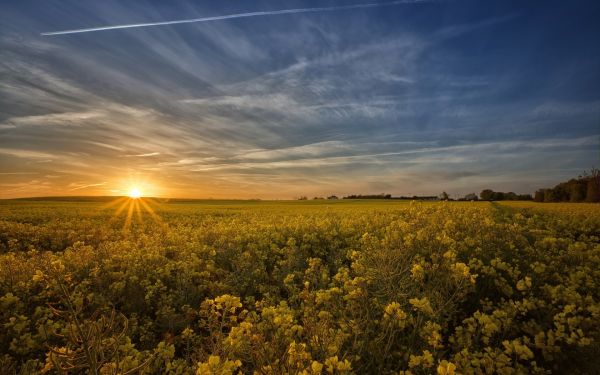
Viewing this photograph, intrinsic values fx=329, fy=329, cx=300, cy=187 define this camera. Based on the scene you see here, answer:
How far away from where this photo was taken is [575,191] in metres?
45.5

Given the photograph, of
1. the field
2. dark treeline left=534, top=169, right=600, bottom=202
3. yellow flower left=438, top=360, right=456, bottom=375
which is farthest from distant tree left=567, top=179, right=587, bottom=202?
yellow flower left=438, top=360, right=456, bottom=375

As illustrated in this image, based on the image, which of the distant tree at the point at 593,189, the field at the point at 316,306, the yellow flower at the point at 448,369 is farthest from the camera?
the distant tree at the point at 593,189

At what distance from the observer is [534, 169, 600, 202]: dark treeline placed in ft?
137

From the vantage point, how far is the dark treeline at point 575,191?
41750mm

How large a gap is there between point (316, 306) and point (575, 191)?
55746 millimetres

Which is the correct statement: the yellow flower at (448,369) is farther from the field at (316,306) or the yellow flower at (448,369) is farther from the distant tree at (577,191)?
the distant tree at (577,191)

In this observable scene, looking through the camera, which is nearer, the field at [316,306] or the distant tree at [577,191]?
the field at [316,306]

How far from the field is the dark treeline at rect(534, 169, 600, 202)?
44.4 metres

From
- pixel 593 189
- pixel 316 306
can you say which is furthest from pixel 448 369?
pixel 593 189

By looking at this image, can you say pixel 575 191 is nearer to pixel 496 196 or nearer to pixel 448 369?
pixel 496 196

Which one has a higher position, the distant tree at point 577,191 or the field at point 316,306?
the distant tree at point 577,191

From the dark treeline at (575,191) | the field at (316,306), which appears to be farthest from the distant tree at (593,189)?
the field at (316,306)

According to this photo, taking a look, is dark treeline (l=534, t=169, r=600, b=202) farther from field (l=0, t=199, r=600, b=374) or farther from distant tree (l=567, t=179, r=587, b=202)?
field (l=0, t=199, r=600, b=374)

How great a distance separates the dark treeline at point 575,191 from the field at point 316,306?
44.4 metres
